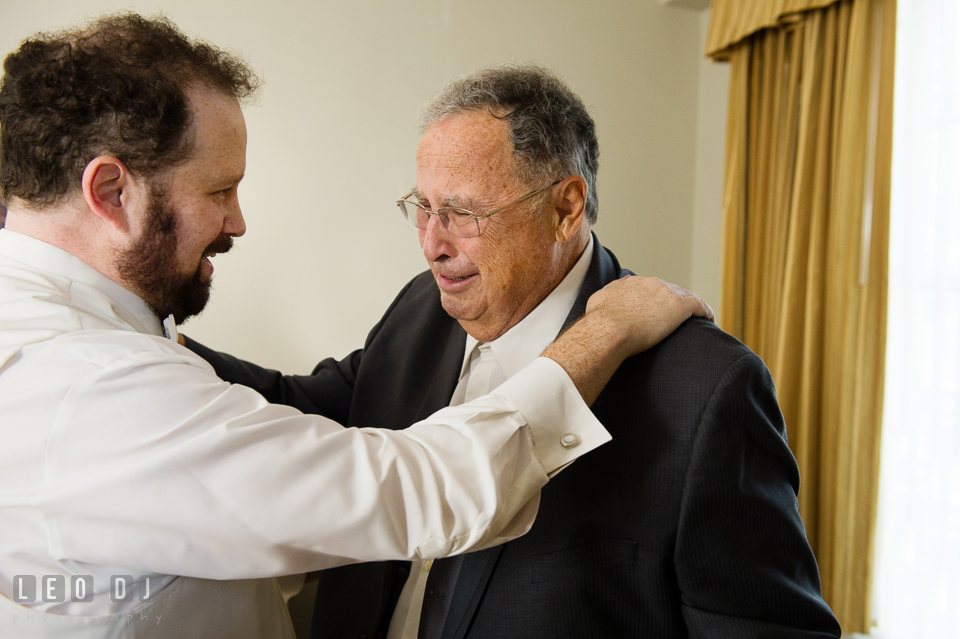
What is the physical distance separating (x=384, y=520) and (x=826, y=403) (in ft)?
6.78

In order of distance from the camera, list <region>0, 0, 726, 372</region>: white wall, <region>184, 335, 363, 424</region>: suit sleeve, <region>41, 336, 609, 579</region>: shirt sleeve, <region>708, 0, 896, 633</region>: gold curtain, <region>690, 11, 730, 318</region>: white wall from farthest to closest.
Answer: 1. <region>690, 11, 730, 318</region>: white wall
2. <region>0, 0, 726, 372</region>: white wall
3. <region>708, 0, 896, 633</region>: gold curtain
4. <region>184, 335, 363, 424</region>: suit sleeve
5. <region>41, 336, 609, 579</region>: shirt sleeve

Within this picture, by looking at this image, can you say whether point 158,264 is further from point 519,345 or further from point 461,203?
point 519,345

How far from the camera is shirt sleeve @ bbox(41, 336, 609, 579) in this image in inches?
29.4

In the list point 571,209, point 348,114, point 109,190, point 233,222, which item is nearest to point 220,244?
point 233,222

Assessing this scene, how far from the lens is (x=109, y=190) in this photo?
0.94 metres

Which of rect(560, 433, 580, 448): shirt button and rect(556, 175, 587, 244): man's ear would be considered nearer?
rect(560, 433, 580, 448): shirt button

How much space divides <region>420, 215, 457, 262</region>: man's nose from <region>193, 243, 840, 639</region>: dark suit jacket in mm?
439

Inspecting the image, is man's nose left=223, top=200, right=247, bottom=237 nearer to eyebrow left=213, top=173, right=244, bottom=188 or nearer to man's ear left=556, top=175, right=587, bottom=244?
eyebrow left=213, top=173, right=244, bottom=188

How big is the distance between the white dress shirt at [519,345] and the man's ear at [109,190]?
75 cm

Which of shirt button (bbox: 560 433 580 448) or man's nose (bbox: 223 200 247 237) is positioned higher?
man's nose (bbox: 223 200 247 237)

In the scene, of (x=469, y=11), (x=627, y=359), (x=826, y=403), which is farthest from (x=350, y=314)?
(x=826, y=403)

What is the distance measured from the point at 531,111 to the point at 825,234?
64.5 inches

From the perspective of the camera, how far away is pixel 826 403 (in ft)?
7.45

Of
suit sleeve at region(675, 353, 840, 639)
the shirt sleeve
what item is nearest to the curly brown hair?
the shirt sleeve
